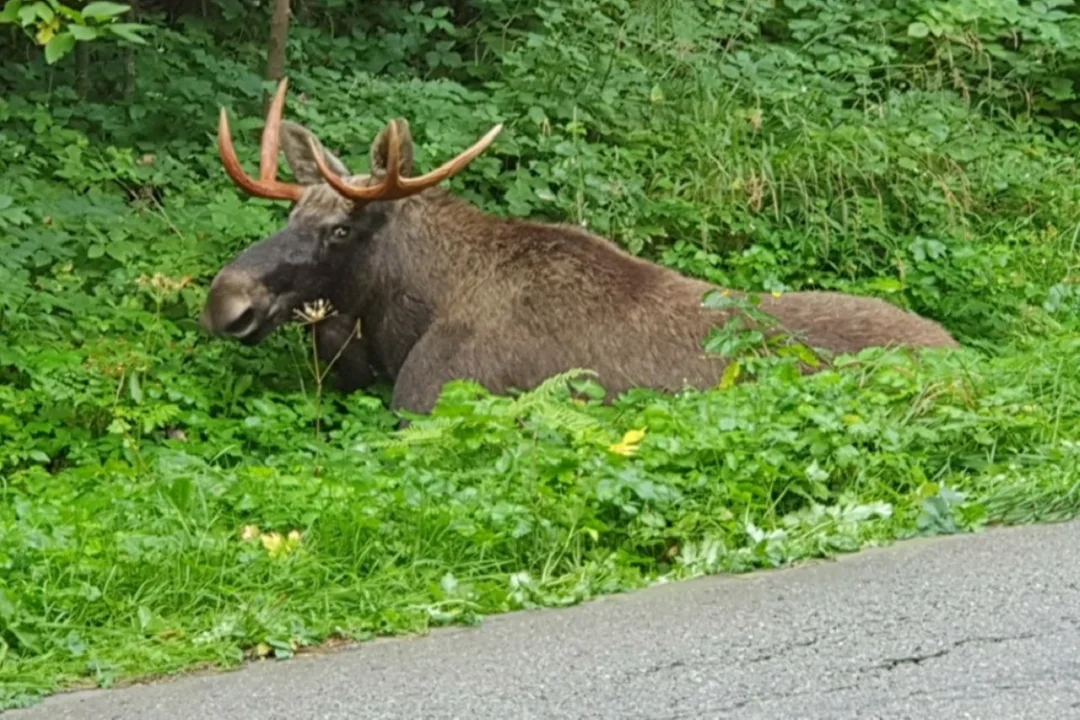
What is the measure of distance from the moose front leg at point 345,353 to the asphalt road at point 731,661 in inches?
166

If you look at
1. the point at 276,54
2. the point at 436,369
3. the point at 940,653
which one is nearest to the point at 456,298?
the point at 436,369

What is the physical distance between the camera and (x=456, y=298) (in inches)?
366

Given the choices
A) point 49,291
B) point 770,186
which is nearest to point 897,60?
point 770,186

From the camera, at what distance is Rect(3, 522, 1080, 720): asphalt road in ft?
15.1

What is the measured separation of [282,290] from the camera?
30.5 ft

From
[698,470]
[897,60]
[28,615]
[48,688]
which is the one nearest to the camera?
[48,688]

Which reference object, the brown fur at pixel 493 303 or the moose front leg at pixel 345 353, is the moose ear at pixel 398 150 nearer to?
the brown fur at pixel 493 303

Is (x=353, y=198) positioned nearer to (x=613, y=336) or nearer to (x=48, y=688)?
(x=613, y=336)

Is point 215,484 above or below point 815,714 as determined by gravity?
below

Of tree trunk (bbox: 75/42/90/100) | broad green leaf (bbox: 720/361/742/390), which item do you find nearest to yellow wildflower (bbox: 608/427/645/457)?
broad green leaf (bbox: 720/361/742/390)

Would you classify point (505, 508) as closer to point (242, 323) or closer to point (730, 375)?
point (730, 375)

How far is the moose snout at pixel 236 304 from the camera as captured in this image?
30.1 ft

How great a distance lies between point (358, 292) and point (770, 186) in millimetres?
3228

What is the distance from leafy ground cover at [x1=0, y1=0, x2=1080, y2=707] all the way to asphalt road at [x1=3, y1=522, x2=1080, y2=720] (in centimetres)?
24
